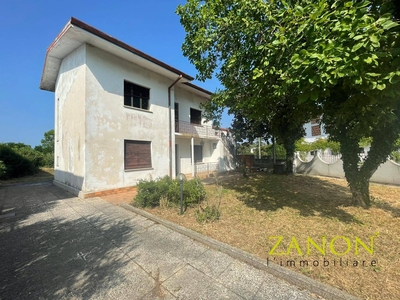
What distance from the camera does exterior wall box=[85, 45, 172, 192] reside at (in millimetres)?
7652

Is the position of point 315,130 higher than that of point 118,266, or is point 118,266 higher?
point 315,130

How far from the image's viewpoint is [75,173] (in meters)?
8.17

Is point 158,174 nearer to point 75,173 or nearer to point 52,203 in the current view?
point 75,173

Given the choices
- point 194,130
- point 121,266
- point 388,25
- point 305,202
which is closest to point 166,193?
point 121,266

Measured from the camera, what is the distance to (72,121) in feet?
28.5

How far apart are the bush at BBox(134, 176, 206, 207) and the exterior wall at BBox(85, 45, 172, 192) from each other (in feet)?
10.3

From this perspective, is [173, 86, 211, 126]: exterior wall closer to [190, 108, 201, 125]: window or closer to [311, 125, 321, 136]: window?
[190, 108, 201, 125]: window

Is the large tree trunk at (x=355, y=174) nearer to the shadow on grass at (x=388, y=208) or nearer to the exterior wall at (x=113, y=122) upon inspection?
the shadow on grass at (x=388, y=208)

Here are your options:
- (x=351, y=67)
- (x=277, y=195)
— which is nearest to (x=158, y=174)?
(x=277, y=195)

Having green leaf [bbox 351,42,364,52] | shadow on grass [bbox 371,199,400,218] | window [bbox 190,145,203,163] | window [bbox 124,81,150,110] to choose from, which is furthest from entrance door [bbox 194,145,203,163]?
green leaf [bbox 351,42,364,52]

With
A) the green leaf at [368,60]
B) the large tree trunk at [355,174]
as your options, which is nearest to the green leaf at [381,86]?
the green leaf at [368,60]

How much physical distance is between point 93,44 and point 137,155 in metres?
5.28

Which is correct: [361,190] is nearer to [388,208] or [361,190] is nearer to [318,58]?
[388,208]

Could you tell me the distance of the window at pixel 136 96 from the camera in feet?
30.2
